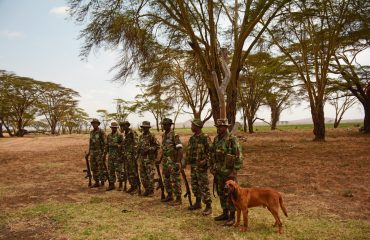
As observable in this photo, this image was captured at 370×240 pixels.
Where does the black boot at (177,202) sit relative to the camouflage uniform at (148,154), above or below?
below

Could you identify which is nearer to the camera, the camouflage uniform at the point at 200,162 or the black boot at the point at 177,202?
the camouflage uniform at the point at 200,162

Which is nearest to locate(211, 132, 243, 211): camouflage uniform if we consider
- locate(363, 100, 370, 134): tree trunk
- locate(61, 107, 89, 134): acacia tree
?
locate(363, 100, 370, 134): tree trunk

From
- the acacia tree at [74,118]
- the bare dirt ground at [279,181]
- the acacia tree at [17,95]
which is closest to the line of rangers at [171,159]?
the bare dirt ground at [279,181]

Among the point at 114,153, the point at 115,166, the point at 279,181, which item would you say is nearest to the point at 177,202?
the point at 115,166

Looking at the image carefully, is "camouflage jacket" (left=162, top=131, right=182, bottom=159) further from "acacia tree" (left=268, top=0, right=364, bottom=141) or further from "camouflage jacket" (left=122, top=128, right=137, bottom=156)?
"acacia tree" (left=268, top=0, right=364, bottom=141)

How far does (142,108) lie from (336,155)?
42614 millimetres

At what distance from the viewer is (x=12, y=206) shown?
312 inches

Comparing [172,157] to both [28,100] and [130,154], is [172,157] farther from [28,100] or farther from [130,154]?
Answer: [28,100]

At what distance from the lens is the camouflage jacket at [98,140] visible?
32.8 ft

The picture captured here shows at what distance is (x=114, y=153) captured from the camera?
31.5 feet

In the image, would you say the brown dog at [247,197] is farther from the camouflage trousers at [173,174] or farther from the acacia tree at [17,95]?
the acacia tree at [17,95]

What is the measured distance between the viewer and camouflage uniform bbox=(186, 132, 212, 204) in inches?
269

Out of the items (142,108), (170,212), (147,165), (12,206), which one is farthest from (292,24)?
(142,108)

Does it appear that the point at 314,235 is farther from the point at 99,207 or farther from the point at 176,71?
the point at 176,71
